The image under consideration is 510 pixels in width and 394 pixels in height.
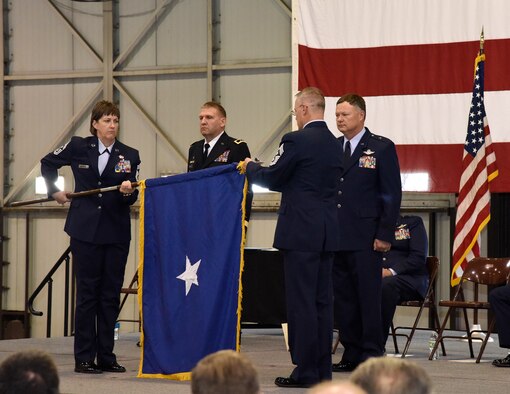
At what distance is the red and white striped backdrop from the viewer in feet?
26.5

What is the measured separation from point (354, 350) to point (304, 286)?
100cm

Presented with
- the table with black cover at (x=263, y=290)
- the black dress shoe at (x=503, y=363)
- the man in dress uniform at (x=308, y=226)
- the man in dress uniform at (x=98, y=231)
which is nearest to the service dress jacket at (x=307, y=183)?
the man in dress uniform at (x=308, y=226)

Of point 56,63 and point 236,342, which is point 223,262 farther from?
point 56,63

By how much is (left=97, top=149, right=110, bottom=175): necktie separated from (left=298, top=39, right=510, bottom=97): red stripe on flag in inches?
127

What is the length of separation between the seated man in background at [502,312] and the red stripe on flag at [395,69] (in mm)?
2255

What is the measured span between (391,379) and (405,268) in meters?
4.88

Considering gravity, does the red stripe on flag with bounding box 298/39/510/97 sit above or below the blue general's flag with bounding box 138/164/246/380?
above

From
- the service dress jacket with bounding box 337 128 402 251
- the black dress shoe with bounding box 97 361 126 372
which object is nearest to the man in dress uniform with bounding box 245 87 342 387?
the service dress jacket with bounding box 337 128 402 251

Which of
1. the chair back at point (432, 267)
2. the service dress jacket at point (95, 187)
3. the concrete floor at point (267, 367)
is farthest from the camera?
the chair back at point (432, 267)

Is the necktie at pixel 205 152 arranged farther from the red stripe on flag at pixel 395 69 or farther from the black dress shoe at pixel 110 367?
the red stripe on flag at pixel 395 69

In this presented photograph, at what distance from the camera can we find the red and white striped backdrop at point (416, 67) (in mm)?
8062

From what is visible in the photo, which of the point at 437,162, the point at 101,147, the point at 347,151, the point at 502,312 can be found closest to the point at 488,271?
the point at 502,312

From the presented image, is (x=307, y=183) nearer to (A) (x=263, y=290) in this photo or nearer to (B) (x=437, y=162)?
(A) (x=263, y=290)

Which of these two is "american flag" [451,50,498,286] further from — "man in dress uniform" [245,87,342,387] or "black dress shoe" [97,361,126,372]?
"black dress shoe" [97,361,126,372]
